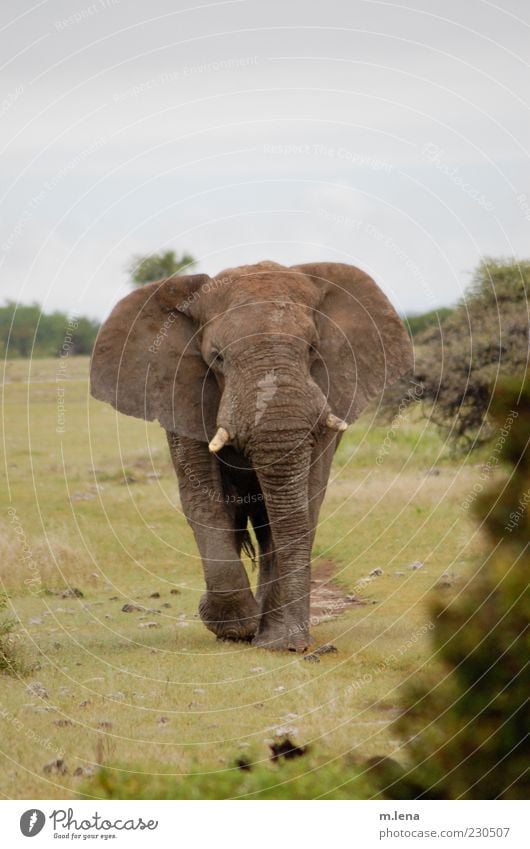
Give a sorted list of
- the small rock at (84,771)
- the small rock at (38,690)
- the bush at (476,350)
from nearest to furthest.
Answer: the small rock at (84,771)
the small rock at (38,690)
the bush at (476,350)

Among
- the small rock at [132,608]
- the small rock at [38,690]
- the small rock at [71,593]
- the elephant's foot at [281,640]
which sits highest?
the elephant's foot at [281,640]

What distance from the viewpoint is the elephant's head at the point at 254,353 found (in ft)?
46.9

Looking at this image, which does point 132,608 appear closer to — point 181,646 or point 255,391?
point 181,646

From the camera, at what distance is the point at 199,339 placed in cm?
1602

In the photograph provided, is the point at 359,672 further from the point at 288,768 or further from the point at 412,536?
the point at 412,536

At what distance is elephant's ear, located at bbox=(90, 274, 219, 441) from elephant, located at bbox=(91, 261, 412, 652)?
0.02 metres

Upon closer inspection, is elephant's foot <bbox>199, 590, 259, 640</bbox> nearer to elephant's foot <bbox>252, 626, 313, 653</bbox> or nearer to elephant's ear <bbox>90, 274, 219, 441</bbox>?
elephant's foot <bbox>252, 626, 313, 653</bbox>

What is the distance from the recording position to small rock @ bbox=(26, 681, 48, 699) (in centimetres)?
1290

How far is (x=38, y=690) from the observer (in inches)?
516

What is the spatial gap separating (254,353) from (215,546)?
2.25 metres

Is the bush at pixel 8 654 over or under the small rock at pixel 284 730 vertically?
under

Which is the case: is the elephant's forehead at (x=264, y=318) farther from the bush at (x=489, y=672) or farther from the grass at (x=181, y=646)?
the bush at (x=489, y=672)

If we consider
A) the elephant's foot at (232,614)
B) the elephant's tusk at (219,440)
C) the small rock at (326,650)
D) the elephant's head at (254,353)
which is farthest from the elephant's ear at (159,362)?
the small rock at (326,650)

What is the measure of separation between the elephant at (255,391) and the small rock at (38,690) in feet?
8.75
